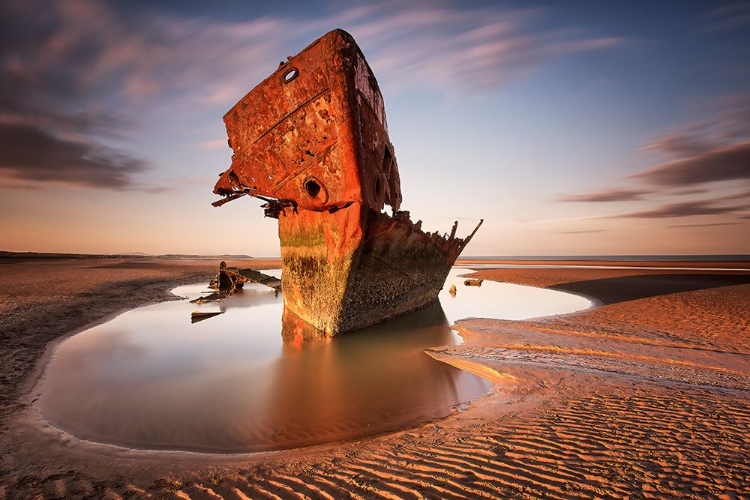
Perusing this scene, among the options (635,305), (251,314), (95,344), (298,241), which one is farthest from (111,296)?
(635,305)

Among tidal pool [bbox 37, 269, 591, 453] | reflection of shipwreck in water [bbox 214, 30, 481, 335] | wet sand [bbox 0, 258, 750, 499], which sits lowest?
tidal pool [bbox 37, 269, 591, 453]

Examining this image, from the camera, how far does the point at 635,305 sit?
1073cm

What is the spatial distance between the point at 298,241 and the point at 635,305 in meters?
10.6

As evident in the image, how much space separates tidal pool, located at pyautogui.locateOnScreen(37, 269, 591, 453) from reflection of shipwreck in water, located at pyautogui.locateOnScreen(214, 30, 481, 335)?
3.19 ft

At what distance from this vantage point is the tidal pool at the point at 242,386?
3.26 m

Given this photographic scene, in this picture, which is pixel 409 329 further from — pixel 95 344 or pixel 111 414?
pixel 95 344

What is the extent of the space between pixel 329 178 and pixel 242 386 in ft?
11.6

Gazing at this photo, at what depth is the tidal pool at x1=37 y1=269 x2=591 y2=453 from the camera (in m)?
3.26

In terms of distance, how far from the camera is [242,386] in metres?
4.45

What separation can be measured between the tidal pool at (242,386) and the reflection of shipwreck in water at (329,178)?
0.97 metres

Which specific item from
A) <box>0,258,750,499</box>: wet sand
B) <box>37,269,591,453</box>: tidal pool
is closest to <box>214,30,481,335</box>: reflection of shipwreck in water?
<box>37,269,591,453</box>: tidal pool

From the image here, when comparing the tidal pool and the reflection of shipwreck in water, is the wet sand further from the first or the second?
the reflection of shipwreck in water

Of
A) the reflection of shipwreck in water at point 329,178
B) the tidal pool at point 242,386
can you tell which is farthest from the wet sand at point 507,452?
the reflection of shipwreck in water at point 329,178

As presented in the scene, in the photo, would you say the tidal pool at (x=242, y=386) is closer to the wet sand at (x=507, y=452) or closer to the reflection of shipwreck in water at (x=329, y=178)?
the wet sand at (x=507, y=452)
